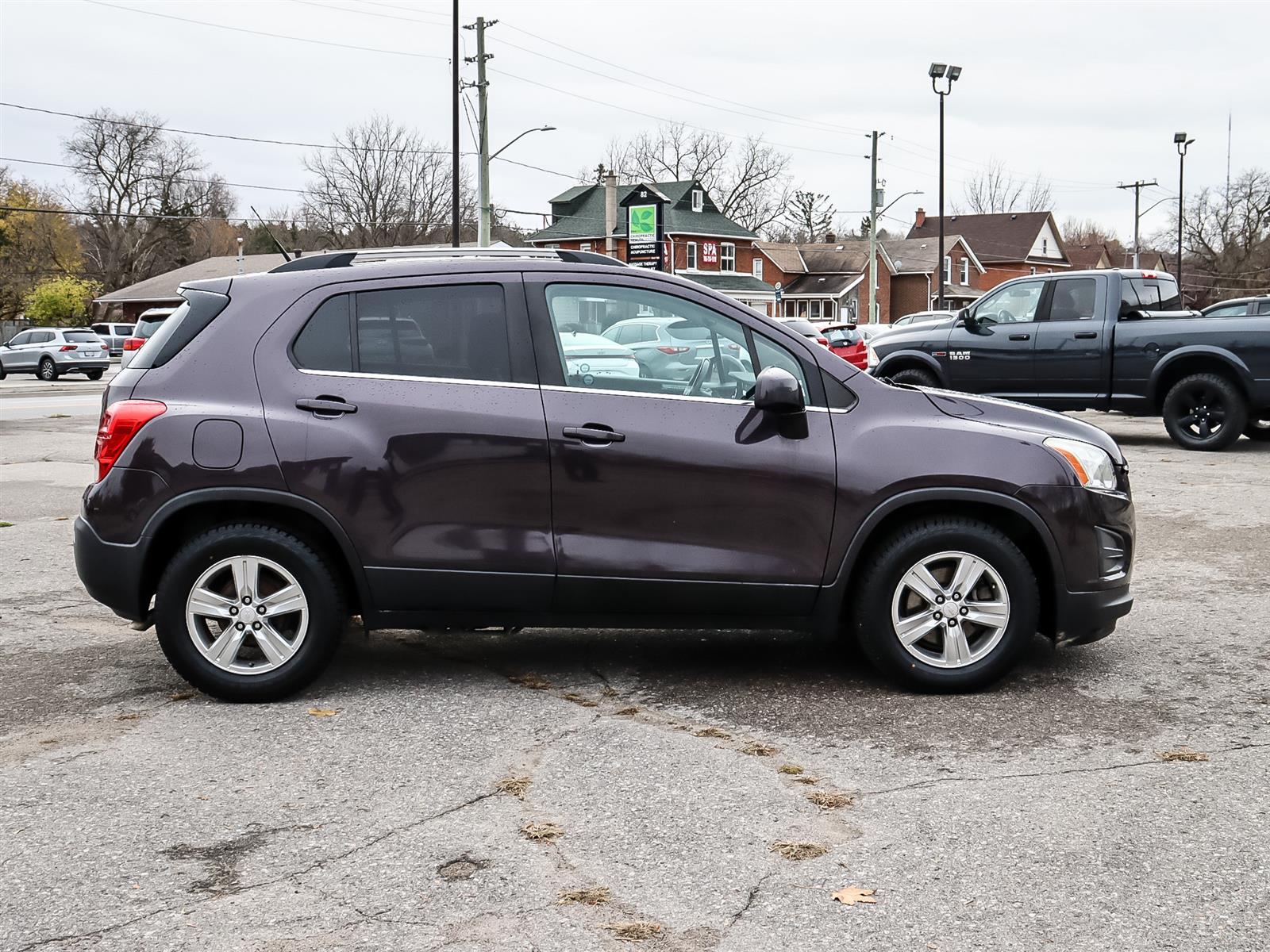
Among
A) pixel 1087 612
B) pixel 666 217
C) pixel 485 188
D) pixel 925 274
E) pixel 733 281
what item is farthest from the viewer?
pixel 925 274

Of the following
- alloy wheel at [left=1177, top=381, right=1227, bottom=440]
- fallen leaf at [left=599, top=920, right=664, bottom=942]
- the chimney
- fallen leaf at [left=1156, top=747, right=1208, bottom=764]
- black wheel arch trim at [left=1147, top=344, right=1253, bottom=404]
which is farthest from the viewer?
the chimney

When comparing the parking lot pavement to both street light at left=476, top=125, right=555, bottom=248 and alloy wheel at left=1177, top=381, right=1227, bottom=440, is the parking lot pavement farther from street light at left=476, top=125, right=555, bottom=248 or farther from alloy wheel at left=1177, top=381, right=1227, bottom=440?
street light at left=476, top=125, right=555, bottom=248

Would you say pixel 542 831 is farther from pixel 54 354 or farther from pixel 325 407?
pixel 54 354

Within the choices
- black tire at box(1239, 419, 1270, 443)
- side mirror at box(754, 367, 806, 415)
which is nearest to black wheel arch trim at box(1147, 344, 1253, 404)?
black tire at box(1239, 419, 1270, 443)

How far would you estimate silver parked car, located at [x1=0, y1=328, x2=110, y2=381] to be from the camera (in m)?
40.5

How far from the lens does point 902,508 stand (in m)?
5.31

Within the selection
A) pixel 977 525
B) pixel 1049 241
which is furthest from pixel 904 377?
pixel 1049 241

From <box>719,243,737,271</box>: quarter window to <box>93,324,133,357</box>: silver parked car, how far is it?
3375 cm

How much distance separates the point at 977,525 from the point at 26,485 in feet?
33.0

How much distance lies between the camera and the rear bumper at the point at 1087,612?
536 cm

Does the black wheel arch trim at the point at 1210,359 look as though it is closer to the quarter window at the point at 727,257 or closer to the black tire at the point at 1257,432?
the black tire at the point at 1257,432

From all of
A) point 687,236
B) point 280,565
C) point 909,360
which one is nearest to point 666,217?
point 687,236

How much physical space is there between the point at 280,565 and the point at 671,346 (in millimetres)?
1808

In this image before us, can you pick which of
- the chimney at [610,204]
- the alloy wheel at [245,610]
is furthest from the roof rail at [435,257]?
the chimney at [610,204]
